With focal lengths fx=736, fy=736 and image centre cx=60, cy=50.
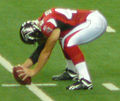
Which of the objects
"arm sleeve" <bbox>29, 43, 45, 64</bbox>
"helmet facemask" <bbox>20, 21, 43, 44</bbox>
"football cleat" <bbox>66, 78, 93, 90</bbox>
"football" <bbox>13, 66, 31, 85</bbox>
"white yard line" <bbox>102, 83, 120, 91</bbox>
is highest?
"helmet facemask" <bbox>20, 21, 43, 44</bbox>

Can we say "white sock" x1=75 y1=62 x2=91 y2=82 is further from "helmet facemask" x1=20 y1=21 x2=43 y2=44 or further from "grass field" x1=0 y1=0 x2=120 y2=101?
"helmet facemask" x1=20 y1=21 x2=43 y2=44

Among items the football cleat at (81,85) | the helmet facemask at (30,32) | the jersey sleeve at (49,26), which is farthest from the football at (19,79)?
the jersey sleeve at (49,26)

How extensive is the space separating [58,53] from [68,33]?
7.68ft

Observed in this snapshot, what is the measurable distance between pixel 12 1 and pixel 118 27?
3.11m

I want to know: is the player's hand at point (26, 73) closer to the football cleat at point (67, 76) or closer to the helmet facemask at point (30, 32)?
the helmet facemask at point (30, 32)

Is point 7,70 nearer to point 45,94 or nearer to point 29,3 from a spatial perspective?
point 45,94

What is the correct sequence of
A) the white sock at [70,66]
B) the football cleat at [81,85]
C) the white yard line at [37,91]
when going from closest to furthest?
the white yard line at [37,91], the football cleat at [81,85], the white sock at [70,66]

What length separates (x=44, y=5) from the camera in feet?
57.5

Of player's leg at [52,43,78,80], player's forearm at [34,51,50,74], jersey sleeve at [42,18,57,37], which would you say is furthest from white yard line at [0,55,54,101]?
jersey sleeve at [42,18,57,37]

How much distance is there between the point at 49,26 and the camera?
11617 mm

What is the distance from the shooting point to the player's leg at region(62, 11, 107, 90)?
38.6ft

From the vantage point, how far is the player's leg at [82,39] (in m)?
11.8

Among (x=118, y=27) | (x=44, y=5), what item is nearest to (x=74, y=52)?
(x=118, y=27)

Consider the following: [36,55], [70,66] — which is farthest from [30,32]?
[70,66]
